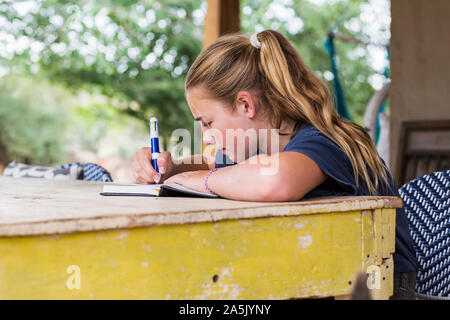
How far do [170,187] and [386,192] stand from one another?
50 centimetres

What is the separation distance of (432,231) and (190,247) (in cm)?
75

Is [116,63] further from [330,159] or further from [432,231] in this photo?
[330,159]

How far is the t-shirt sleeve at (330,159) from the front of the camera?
1072mm

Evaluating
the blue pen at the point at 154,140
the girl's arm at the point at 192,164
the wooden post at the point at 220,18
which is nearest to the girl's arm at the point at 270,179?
the blue pen at the point at 154,140

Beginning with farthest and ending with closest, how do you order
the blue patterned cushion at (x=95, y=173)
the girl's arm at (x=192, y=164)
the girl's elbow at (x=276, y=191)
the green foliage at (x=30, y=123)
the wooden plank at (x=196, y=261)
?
the green foliage at (x=30, y=123) → the blue patterned cushion at (x=95, y=173) → the girl's arm at (x=192, y=164) → the girl's elbow at (x=276, y=191) → the wooden plank at (x=196, y=261)

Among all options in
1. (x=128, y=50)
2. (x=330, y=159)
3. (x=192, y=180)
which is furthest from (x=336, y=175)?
(x=128, y=50)

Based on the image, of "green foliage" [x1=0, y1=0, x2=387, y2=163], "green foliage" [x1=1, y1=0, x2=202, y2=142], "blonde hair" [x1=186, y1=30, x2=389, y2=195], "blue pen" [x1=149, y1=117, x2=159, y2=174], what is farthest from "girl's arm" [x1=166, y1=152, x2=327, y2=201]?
"green foliage" [x1=1, y1=0, x2=202, y2=142]

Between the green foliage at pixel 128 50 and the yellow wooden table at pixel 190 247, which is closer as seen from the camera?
the yellow wooden table at pixel 190 247

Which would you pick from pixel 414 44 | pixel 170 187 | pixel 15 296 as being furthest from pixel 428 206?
pixel 414 44

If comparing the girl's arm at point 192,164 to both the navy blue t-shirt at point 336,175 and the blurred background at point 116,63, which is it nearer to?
the navy blue t-shirt at point 336,175

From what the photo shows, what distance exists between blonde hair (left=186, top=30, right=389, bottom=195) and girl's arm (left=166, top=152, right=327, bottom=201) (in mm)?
211

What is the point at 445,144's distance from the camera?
121 inches

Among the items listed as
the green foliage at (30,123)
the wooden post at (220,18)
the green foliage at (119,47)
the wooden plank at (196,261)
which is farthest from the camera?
the green foliage at (30,123)
